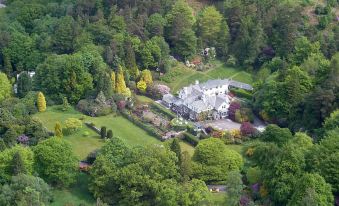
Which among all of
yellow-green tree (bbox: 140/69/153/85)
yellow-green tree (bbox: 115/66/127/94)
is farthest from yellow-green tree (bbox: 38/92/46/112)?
yellow-green tree (bbox: 140/69/153/85)

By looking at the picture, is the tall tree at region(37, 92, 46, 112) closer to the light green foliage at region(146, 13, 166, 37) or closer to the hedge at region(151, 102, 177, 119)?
the hedge at region(151, 102, 177, 119)

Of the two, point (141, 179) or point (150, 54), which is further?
point (150, 54)

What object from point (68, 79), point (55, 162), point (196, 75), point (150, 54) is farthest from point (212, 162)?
point (150, 54)

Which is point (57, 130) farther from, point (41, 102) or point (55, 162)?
point (55, 162)

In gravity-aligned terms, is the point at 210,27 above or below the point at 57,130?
above

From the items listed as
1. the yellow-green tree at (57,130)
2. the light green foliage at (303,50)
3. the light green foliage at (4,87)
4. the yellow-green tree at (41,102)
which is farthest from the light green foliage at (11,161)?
the light green foliage at (303,50)

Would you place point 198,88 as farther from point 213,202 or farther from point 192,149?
point 213,202

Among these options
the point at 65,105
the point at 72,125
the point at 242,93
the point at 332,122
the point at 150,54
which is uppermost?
the point at 332,122
